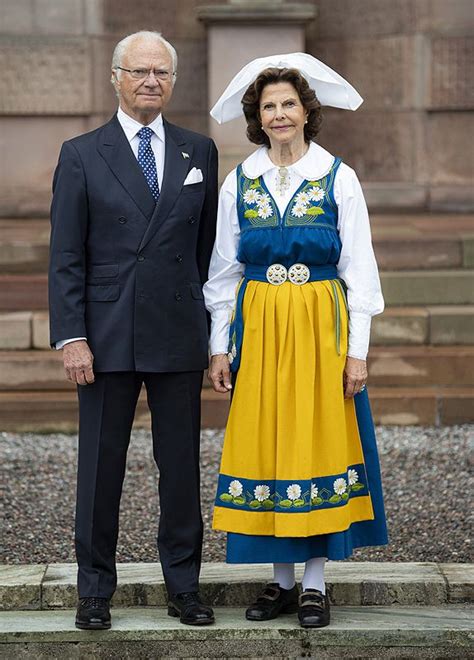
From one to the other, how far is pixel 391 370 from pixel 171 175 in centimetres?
367

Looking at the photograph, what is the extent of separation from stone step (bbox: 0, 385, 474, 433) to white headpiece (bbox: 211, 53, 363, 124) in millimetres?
3278

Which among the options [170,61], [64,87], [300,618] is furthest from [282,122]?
[64,87]

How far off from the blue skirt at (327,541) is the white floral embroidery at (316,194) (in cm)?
69


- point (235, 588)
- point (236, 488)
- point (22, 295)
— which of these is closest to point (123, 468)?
point (236, 488)

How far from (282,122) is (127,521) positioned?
7.74 feet

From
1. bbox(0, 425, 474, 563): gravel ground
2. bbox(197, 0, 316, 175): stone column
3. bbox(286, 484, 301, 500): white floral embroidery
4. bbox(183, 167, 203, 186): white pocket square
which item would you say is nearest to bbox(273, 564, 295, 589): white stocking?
bbox(286, 484, 301, 500): white floral embroidery

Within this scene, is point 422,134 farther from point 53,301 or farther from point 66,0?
point 53,301

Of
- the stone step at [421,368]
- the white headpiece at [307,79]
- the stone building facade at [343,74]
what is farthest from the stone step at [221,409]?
the white headpiece at [307,79]

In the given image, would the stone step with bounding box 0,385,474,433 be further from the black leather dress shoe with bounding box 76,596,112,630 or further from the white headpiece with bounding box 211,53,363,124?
the white headpiece with bounding box 211,53,363,124

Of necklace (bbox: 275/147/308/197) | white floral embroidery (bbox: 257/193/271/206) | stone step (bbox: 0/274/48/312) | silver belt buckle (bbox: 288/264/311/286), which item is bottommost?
stone step (bbox: 0/274/48/312)

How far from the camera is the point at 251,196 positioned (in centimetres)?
460

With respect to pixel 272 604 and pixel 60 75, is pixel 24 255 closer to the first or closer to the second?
pixel 60 75

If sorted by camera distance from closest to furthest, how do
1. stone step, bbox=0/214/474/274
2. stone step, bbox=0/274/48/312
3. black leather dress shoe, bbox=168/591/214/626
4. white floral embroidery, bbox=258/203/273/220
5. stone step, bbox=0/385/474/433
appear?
1. white floral embroidery, bbox=258/203/273/220
2. black leather dress shoe, bbox=168/591/214/626
3. stone step, bbox=0/385/474/433
4. stone step, bbox=0/274/48/312
5. stone step, bbox=0/214/474/274

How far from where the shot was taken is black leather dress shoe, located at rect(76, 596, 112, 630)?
4641 mm
